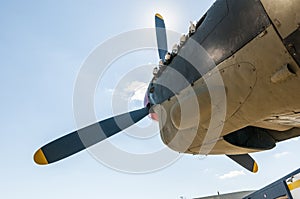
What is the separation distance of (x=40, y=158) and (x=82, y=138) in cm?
83

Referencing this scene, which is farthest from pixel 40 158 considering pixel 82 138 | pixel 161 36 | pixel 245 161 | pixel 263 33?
pixel 245 161

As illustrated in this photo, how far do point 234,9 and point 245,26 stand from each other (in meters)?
0.27

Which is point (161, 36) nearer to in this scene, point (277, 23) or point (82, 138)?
point (82, 138)

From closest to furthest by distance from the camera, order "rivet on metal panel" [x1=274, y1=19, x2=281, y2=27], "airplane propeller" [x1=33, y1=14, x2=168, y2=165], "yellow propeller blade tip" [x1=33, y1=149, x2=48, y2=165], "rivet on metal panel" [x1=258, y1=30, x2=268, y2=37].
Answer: "rivet on metal panel" [x1=274, y1=19, x2=281, y2=27] → "rivet on metal panel" [x1=258, y1=30, x2=268, y2=37] → "yellow propeller blade tip" [x1=33, y1=149, x2=48, y2=165] → "airplane propeller" [x1=33, y1=14, x2=168, y2=165]

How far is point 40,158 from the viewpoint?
443 cm

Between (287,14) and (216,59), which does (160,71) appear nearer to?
(216,59)

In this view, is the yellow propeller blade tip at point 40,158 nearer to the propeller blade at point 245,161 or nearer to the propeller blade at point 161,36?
the propeller blade at point 161,36

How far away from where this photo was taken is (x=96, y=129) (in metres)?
4.96

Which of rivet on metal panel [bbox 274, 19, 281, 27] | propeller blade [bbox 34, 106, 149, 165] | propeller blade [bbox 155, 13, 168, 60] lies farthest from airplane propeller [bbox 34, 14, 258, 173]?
rivet on metal panel [bbox 274, 19, 281, 27]

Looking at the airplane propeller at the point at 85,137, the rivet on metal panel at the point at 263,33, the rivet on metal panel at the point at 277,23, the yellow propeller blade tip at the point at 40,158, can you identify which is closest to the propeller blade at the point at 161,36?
the airplane propeller at the point at 85,137

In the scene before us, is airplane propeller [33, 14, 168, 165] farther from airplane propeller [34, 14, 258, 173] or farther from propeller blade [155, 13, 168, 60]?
propeller blade [155, 13, 168, 60]

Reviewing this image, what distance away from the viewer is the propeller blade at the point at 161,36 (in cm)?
660

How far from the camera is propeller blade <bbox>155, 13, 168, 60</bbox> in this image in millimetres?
6602

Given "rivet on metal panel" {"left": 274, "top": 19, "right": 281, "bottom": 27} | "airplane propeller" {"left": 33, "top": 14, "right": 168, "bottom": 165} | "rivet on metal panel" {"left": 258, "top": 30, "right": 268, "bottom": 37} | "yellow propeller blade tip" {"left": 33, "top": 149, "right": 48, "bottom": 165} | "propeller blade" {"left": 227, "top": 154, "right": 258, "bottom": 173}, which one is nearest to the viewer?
"rivet on metal panel" {"left": 274, "top": 19, "right": 281, "bottom": 27}
